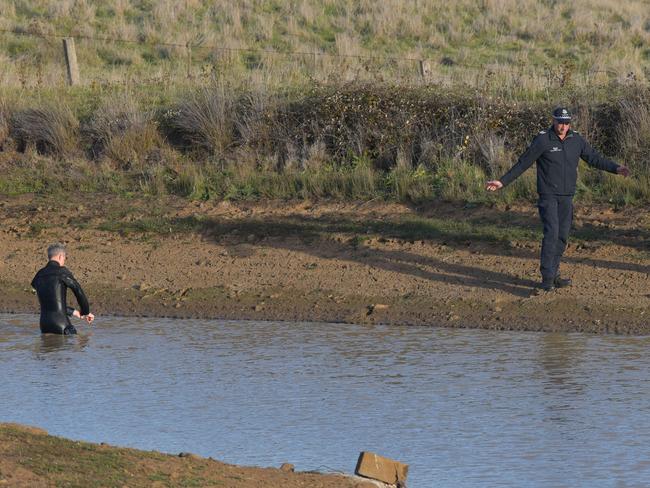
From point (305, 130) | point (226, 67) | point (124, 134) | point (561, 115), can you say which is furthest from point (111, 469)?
point (226, 67)

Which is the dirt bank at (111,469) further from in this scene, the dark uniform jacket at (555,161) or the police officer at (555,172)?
the dark uniform jacket at (555,161)

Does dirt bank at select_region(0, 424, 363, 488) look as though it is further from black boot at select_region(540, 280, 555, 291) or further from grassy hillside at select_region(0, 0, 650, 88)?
grassy hillside at select_region(0, 0, 650, 88)

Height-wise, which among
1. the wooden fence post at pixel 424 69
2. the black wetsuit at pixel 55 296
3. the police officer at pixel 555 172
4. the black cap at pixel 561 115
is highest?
the wooden fence post at pixel 424 69

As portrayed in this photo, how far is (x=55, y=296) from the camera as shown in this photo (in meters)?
A: 11.3

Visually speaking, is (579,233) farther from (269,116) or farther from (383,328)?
(269,116)

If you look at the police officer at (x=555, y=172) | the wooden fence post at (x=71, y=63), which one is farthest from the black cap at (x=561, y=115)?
the wooden fence post at (x=71, y=63)

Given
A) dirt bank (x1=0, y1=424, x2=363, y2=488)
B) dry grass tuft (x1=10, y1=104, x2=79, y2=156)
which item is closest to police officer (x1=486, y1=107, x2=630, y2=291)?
dirt bank (x1=0, y1=424, x2=363, y2=488)

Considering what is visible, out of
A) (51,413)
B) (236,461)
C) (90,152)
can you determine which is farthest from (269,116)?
(236,461)

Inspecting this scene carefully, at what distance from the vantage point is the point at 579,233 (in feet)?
44.2

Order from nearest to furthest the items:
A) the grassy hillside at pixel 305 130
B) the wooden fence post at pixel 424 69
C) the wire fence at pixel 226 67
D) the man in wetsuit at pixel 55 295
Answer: the man in wetsuit at pixel 55 295 < the grassy hillside at pixel 305 130 < the wire fence at pixel 226 67 < the wooden fence post at pixel 424 69

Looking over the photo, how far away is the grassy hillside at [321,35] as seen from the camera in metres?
26.1

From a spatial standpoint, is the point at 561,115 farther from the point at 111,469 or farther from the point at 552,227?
the point at 111,469

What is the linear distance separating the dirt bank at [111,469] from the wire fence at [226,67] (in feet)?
37.7

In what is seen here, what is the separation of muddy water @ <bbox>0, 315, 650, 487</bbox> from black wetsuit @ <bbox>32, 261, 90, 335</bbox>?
0.42 feet
